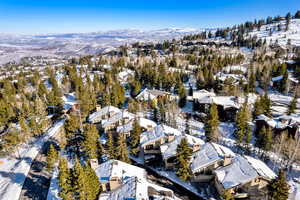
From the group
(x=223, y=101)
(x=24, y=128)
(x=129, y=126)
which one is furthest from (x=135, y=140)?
(x=223, y=101)

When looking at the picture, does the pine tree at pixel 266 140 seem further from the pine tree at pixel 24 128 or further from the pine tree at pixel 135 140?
the pine tree at pixel 24 128

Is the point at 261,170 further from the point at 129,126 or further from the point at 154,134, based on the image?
the point at 129,126

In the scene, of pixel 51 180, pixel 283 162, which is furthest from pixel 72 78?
pixel 283 162

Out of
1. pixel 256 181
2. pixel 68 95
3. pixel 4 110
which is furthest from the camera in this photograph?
pixel 68 95

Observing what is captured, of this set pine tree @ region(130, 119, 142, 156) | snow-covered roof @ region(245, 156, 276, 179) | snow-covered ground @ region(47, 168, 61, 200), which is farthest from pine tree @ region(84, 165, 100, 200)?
snow-covered roof @ region(245, 156, 276, 179)

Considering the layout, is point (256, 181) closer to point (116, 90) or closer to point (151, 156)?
point (151, 156)

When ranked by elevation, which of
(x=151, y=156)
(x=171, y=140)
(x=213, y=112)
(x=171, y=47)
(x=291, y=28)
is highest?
(x=291, y=28)

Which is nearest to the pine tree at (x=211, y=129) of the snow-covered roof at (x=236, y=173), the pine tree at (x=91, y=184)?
the snow-covered roof at (x=236, y=173)
